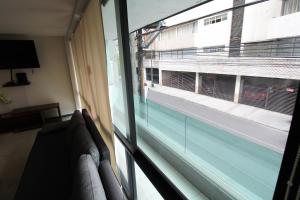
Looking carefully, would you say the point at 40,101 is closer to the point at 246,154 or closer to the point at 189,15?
the point at 189,15

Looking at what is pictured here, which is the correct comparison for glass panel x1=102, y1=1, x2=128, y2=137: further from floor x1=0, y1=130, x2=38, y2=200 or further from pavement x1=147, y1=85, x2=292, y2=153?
floor x1=0, y1=130, x2=38, y2=200

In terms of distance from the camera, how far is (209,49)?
1.50 metres

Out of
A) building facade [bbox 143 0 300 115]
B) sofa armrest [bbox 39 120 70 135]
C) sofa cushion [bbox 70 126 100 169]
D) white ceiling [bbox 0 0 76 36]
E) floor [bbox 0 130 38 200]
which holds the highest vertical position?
white ceiling [bbox 0 0 76 36]

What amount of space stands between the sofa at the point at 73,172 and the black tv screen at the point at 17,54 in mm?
2623

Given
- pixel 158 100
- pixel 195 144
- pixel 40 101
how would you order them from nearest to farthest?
pixel 195 144 < pixel 158 100 < pixel 40 101

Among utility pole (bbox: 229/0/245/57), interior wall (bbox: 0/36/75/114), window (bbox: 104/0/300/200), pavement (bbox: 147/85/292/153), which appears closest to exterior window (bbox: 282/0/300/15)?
window (bbox: 104/0/300/200)

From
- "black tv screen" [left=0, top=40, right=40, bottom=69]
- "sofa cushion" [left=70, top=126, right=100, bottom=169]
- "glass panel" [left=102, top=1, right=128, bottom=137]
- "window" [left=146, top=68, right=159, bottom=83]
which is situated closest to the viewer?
"sofa cushion" [left=70, top=126, right=100, bottom=169]

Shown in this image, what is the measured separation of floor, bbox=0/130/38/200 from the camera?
2074mm

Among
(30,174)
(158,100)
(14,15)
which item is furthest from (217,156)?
(14,15)

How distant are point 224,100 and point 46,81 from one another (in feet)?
15.5

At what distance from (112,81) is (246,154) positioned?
2008mm

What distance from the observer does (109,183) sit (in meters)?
1.19

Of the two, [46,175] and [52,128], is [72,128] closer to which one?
[46,175]

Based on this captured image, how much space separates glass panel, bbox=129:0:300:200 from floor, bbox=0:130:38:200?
186cm
